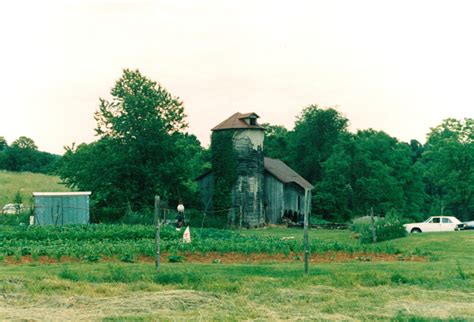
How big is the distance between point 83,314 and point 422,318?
6.33m

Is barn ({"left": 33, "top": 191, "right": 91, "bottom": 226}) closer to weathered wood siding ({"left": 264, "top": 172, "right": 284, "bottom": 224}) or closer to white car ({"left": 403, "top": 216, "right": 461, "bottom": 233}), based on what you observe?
weathered wood siding ({"left": 264, "top": 172, "right": 284, "bottom": 224})

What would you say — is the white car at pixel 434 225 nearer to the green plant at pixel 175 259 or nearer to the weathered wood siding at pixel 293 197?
the green plant at pixel 175 259

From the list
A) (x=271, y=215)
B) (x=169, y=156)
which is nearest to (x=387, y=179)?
(x=271, y=215)

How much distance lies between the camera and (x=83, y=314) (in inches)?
514

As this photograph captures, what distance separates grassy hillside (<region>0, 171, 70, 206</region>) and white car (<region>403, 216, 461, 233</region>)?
3863 centimetres

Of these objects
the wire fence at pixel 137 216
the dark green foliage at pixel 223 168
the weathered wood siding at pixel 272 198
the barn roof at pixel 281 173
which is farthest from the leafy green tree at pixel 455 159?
the dark green foliage at pixel 223 168

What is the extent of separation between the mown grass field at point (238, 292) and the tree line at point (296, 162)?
32.9m

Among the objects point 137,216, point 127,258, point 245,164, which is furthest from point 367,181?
point 127,258

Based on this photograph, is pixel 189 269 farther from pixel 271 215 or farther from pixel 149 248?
pixel 271 215

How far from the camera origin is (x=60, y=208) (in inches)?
1758

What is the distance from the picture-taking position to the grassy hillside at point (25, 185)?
67200mm

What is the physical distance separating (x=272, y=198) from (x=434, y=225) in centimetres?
2106

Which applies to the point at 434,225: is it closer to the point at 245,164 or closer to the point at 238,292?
the point at 245,164

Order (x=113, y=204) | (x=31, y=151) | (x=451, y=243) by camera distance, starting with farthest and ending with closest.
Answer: (x=31, y=151) < (x=113, y=204) < (x=451, y=243)
